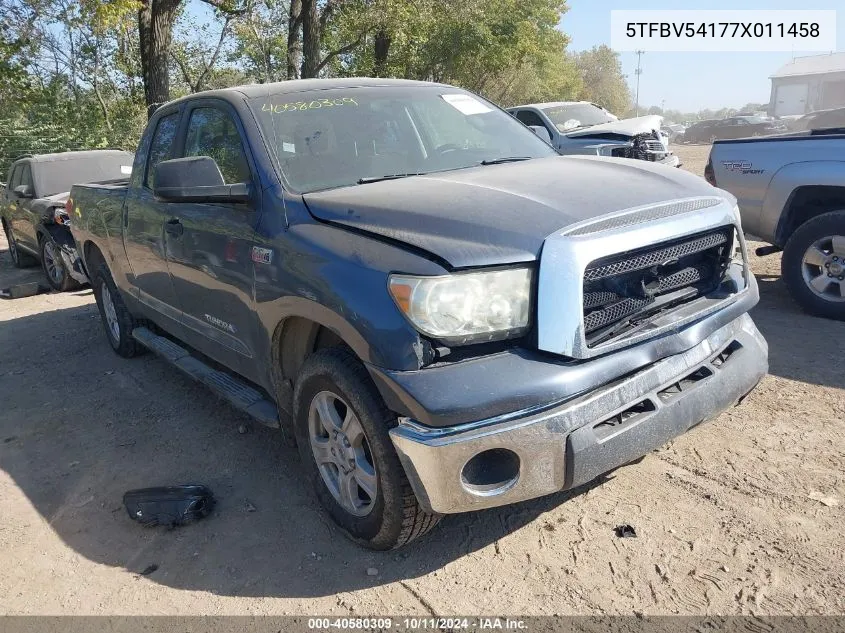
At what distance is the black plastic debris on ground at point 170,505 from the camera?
11.0 ft

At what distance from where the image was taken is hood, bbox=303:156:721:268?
2533 millimetres

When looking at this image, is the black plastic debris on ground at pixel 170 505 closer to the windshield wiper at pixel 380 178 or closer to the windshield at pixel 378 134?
the windshield at pixel 378 134

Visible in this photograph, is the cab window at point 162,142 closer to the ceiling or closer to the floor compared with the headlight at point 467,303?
closer to the ceiling

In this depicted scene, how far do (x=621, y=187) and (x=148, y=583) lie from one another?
8.61ft

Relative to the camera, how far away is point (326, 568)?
2939 millimetres

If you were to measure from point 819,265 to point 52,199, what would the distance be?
28.9 ft

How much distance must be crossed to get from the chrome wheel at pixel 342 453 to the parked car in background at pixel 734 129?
29.8m

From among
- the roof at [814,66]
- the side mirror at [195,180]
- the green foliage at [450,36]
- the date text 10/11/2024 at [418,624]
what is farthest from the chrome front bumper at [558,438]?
the roof at [814,66]

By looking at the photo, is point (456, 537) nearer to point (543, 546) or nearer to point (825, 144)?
point (543, 546)

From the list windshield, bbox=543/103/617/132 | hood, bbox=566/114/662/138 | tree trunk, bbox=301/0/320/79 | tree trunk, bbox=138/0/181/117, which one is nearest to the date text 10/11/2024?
hood, bbox=566/114/662/138

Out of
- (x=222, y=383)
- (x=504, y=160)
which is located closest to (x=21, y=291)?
(x=222, y=383)

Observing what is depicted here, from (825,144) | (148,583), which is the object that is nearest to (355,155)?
(148,583)

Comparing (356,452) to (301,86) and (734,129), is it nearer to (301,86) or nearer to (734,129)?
(301,86)

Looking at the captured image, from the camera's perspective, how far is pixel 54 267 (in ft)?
30.3
